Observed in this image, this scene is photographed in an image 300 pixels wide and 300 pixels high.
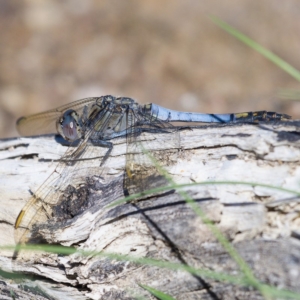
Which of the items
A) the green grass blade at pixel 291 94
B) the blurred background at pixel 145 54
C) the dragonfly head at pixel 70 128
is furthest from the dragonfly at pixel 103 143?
the blurred background at pixel 145 54

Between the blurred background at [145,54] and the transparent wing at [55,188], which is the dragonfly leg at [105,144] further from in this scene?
the blurred background at [145,54]

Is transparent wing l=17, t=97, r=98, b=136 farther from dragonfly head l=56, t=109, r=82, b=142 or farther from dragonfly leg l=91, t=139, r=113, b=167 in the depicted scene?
dragonfly leg l=91, t=139, r=113, b=167

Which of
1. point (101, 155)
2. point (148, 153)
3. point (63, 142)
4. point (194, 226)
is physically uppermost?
point (63, 142)

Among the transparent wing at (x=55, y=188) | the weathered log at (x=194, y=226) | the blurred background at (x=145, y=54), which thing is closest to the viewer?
the weathered log at (x=194, y=226)

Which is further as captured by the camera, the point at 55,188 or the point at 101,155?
the point at 101,155

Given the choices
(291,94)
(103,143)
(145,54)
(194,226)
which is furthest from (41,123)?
(145,54)

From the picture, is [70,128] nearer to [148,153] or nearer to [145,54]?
[148,153]

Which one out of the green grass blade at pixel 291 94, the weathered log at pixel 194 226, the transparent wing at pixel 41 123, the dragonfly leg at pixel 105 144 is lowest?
the weathered log at pixel 194 226

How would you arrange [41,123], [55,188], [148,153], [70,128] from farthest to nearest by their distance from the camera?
[41,123] → [70,128] → [55,188] → [148,153]

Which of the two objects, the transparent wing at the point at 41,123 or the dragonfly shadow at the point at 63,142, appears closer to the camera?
the dragonfly shadow at the point at 63,142
